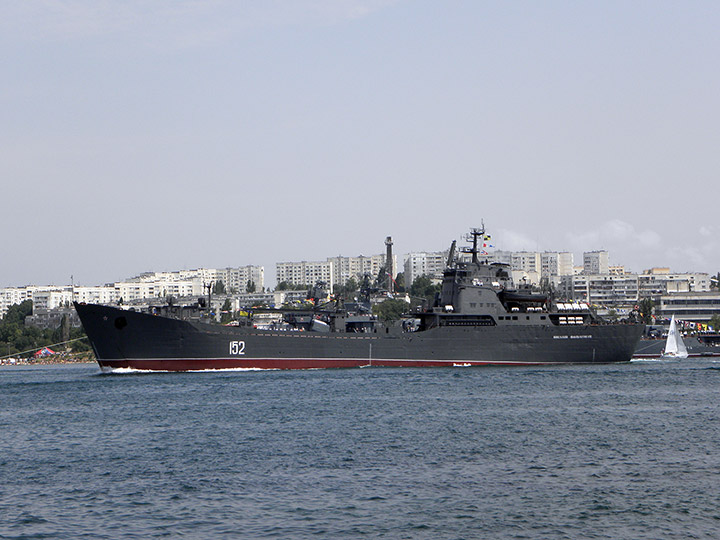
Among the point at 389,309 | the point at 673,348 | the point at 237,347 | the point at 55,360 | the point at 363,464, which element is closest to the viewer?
the point at 363,464

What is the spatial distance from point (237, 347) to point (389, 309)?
78.9m

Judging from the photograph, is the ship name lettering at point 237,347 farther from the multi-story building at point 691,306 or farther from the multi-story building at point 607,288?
the multi-story building at point 607,288

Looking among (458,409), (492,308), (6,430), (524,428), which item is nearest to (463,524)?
(524,428)

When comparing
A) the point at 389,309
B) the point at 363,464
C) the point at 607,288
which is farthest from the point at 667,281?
the point at 363,464

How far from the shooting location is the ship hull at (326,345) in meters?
56.5

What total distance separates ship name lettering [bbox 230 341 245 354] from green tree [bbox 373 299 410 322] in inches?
2836

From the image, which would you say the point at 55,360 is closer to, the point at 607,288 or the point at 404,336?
the point at 404,336

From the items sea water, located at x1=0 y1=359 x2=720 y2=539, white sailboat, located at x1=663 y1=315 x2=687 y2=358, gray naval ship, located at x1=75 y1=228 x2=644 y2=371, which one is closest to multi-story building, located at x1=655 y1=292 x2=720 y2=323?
white sailboat, located at x1=663 y1=315 x2=687 y2=358

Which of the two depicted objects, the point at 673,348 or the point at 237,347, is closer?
the point at 237,347

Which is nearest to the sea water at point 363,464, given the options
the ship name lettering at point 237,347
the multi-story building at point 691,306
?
the ship name lettering at point 237,347

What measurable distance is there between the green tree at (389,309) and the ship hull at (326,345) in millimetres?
65706

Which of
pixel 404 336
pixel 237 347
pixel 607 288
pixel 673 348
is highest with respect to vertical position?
pixel 607 288

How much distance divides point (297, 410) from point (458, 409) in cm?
649

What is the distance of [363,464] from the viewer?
24.8 m
